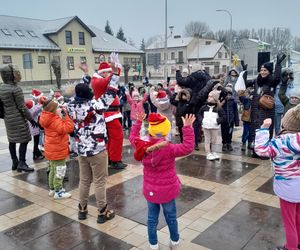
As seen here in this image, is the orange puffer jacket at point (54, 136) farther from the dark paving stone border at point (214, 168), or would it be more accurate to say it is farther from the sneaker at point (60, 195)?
the dark paving stone border at point (214, 168)

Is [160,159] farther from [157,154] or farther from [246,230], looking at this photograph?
[246,230]

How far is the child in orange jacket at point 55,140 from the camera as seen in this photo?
4766mm

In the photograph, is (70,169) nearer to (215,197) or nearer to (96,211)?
(96,211)

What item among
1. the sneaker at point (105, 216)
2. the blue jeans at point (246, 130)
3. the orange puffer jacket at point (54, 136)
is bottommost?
the sneaker at point (105, 216)

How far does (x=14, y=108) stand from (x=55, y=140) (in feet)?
5.80

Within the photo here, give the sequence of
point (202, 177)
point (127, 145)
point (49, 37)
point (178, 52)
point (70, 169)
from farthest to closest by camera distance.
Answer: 1. point (178, 52)
2. point (49, 37)
3. point (127, 145)
4. point (70, 169)
5. point (202, 177)

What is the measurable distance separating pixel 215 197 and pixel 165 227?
1.22m

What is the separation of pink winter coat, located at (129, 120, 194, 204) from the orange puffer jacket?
1.94 meters

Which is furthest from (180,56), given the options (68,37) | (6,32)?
(6,32)

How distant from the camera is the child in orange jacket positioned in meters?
4.77

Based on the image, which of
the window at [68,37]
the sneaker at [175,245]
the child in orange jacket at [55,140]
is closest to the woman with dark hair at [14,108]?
the child in orange jacket at [55,140]

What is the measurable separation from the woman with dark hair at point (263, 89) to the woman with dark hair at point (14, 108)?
14.8 ft

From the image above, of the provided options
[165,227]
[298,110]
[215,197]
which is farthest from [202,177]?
[298,110]

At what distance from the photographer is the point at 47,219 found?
4379 mm
